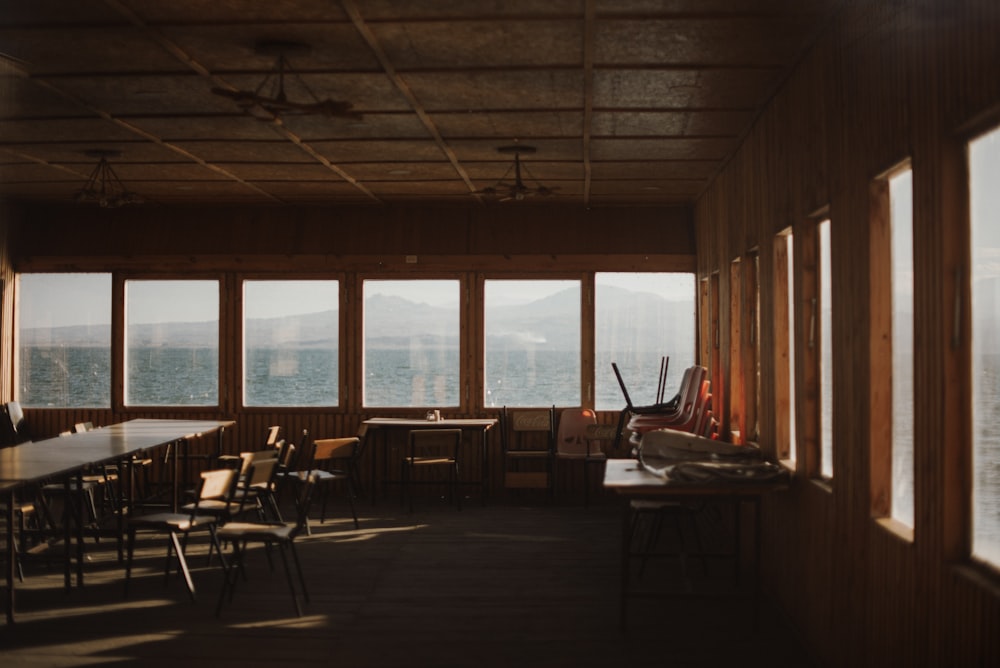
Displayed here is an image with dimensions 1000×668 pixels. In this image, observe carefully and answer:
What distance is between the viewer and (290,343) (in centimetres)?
1290

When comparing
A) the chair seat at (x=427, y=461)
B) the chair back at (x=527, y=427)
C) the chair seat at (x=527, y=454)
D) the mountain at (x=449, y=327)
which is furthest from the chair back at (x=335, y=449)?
the mountain at (x=449, y=327)

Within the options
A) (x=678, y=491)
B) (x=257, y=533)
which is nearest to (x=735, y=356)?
(x=678, y=491)

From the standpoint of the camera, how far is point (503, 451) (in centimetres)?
1237

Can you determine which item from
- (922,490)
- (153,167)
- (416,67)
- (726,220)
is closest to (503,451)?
(726,220)

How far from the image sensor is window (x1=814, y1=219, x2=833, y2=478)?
19.6 feet

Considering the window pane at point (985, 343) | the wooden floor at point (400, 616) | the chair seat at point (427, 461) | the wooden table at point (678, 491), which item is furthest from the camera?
the chair seat at point (427, 461)

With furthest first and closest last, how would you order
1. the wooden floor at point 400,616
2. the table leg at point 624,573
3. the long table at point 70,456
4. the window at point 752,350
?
1. the window at point 752,350
2. the long table at point 70,456
3. the table leg at point 624,573
4. the wooden floor at point 400,616

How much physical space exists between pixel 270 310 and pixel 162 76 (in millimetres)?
6308

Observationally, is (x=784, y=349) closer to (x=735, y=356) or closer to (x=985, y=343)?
(x=735, y=356)

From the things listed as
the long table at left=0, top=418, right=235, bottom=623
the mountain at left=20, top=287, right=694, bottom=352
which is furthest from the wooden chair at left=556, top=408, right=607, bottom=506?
the long table at left=0, top=418, right=235, bottom=623

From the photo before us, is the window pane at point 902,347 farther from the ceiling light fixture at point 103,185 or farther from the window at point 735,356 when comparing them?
the ceiling light fixture at point 103,185

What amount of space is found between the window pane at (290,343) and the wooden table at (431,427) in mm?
1029

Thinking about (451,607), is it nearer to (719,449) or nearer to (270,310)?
(719,449)

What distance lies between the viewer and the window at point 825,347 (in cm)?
598
